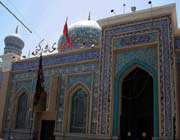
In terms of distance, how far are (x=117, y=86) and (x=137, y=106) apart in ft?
3.84

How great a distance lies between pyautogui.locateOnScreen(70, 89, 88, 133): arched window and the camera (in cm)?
1219

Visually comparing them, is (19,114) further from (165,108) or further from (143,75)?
(165,108)

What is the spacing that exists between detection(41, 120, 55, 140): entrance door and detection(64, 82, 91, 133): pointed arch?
95 centimetres

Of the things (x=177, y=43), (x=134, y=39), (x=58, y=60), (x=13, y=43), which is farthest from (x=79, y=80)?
(x=13, y=43)

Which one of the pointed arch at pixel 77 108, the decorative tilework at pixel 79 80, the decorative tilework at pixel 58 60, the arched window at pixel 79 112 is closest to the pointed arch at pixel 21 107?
the decorative tilework at pixel 58 60

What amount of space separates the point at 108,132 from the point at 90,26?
8.25 meters

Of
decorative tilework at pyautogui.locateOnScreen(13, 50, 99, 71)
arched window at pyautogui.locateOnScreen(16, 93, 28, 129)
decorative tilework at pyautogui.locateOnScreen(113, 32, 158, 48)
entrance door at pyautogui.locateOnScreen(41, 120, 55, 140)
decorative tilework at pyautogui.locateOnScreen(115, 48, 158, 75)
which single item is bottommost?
entrance door at pyautogui.locateOnScreen(41, 120, 55, 140)

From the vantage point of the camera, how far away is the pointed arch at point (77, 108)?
479 inches

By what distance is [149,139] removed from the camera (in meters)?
10.3

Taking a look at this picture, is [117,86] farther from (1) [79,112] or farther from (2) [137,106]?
(1) [79,112]

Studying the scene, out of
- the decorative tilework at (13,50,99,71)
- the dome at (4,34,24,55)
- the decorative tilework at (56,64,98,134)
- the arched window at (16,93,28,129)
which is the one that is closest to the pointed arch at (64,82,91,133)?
the decorative tilework at (56,64,98,134)

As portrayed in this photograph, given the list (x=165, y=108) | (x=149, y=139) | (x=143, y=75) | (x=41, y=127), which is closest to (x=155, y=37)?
(x=143, y=75)

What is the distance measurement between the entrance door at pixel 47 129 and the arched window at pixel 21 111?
5.02ft

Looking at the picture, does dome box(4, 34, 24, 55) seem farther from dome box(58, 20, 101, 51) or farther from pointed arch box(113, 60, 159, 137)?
pointed arch box(113, 60, 159, 137)
